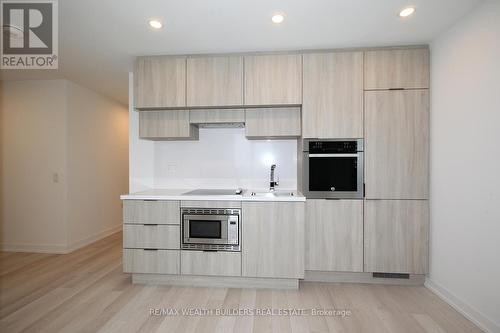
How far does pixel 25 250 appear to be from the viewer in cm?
374

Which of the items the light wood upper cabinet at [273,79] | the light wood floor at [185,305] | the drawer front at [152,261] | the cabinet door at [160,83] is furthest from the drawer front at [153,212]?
the light wood upper cabinet at [273,79]

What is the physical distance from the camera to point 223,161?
330 centimetres

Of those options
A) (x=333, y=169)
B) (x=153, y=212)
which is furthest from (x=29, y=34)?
(x=333, y=169)

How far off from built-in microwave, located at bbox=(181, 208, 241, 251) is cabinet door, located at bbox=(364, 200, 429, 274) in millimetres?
1396

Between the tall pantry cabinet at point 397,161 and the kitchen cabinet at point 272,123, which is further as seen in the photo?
the kitchen cabinet at point 272,123

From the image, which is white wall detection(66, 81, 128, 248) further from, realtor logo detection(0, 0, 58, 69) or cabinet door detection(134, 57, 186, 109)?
cabinet door detection(134, 57, 186, 109)

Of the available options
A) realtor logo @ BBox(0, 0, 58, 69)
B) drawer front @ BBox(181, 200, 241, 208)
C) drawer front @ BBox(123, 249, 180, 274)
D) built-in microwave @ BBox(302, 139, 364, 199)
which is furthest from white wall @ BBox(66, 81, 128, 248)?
built-in microwave @ BBox(302, 139, 364, 199)

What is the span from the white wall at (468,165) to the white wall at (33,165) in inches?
189

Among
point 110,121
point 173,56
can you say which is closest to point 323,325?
point 173,56

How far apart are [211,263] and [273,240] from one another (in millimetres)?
696

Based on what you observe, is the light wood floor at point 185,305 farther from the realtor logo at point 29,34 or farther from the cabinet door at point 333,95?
the realtor logo at point 29,34

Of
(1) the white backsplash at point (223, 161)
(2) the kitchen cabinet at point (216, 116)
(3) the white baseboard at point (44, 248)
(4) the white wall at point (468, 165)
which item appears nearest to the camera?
(4) the white wall at point (468, 165)

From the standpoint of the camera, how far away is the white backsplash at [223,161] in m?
3.21

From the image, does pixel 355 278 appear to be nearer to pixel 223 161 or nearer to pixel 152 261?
pixel 223 161
